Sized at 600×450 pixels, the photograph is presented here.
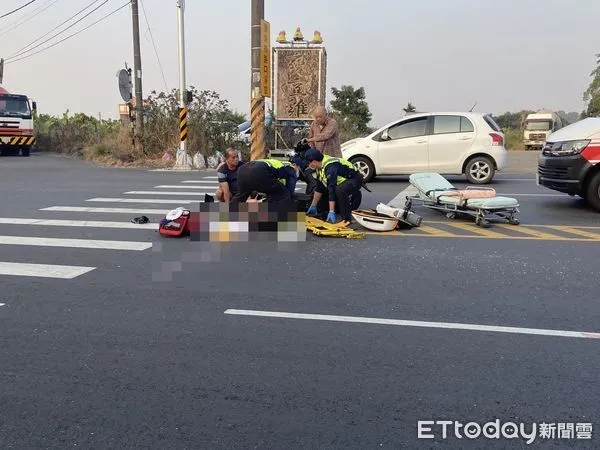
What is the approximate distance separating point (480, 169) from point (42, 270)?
10.4 m

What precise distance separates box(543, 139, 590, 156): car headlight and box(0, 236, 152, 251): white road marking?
279 inches

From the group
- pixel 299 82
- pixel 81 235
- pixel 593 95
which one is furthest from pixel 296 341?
pixel 593 95

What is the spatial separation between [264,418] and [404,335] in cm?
154

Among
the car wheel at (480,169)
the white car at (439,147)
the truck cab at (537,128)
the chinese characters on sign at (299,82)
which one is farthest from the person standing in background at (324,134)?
the truck cab at (537,128)

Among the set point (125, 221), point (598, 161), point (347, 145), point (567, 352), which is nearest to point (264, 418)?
point (567, 352)

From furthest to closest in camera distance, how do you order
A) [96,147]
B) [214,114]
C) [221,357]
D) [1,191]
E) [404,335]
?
[96,147], [214,114], [1,191], [404,335], [221,357]

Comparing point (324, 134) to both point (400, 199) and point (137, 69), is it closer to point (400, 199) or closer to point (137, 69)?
point (400, 199)

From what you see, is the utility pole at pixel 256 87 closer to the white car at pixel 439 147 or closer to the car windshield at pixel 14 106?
the white car at pixel 439 147

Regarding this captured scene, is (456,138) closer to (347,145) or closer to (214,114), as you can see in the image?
(347,145)

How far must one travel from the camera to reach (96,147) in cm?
2342

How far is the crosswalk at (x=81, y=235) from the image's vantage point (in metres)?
6.45

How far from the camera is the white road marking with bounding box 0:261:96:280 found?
6.04m

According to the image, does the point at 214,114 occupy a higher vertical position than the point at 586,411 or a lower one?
higher

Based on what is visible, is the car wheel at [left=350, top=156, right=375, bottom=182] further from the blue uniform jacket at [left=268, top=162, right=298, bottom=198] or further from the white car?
the blue uniform jacket at [left=268, top=162, right=298, bottom=198]
